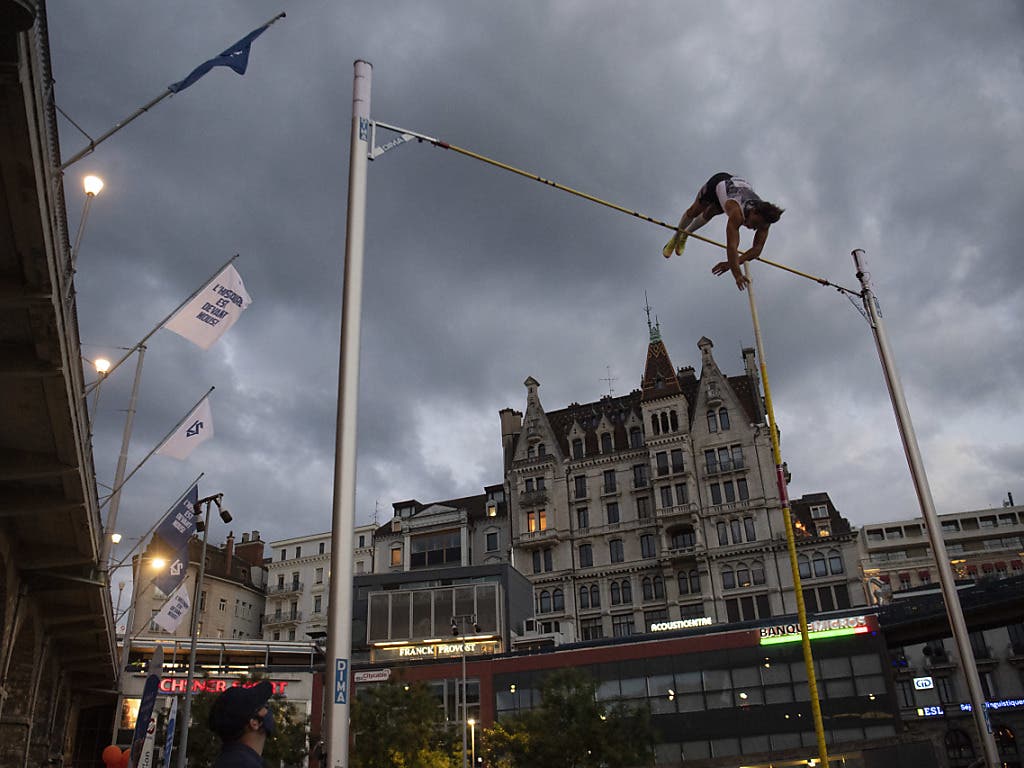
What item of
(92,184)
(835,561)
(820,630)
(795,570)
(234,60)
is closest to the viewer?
(795,570)

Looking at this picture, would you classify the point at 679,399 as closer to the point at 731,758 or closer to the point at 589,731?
the point at 731,758

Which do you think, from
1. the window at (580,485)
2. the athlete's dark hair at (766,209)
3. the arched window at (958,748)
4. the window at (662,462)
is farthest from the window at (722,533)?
the athlete's dark hair at (766,209)

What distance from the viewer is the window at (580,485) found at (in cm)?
6633

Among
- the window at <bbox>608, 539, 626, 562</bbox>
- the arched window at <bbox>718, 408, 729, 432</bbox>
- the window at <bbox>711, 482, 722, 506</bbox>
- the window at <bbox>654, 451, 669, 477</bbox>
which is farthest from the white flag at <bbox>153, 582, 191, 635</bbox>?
the arched window at <bbox>718, 408, 729, 432</bbox>

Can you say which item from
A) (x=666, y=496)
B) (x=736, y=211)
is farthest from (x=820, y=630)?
(x=736, y=211)

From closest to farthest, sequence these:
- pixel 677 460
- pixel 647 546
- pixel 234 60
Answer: pixel 234 60, pixel 647 546, pixel 677 460

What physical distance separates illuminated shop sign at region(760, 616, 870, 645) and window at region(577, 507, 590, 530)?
72.8ft

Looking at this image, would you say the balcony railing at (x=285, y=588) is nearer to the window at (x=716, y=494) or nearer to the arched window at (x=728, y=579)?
the window at (x=716, y=494)

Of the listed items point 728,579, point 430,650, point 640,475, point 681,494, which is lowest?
point 430,650

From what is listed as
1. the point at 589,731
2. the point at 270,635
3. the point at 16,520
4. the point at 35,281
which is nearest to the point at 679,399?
the point at 589,731

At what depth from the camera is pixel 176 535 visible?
22.8m

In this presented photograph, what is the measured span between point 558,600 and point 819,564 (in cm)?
1932

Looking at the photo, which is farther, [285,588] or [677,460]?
[285,588]

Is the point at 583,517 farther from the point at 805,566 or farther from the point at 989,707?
the point at 989,707
